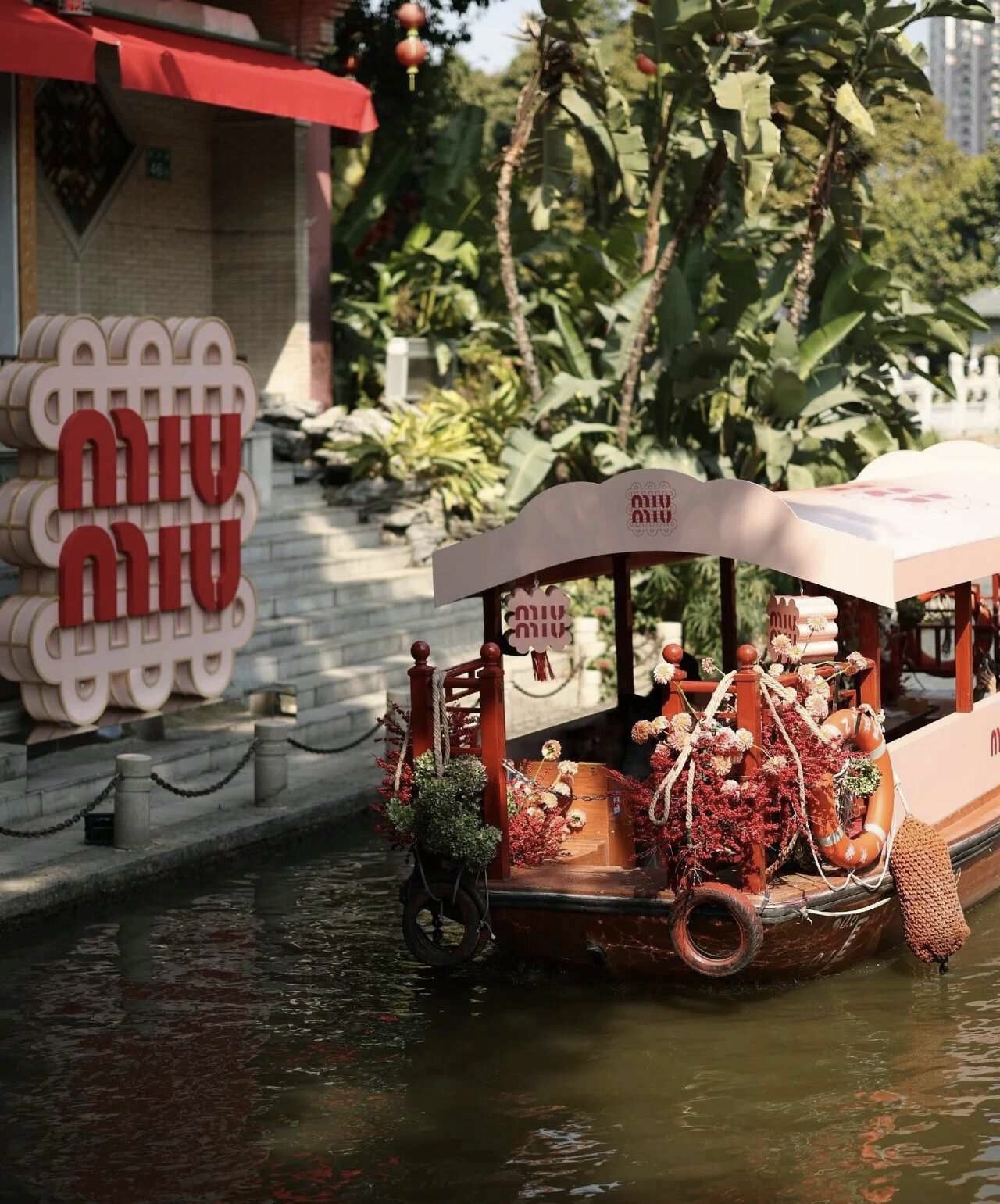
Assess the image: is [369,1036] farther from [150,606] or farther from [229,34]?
[229,34]

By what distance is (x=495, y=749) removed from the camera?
1066 cm

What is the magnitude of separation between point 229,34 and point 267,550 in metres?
6.39

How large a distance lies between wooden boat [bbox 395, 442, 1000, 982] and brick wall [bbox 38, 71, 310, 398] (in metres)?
12.9

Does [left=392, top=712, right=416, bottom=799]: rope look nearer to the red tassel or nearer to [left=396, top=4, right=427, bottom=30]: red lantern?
the red tassel

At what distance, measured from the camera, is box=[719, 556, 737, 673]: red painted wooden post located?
43.1 ft

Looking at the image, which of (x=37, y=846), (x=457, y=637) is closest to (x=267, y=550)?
(x=457, y=637)

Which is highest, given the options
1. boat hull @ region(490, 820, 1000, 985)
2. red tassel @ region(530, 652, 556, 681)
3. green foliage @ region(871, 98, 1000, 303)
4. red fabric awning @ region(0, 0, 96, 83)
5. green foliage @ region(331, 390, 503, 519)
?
green foliage @ region(871, 98, 1000, 303)

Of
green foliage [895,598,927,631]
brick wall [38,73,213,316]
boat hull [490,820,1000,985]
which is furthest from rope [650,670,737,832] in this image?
brick wall [38,73,213,316]

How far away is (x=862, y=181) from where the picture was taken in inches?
904

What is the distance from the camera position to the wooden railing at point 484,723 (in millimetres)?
10594

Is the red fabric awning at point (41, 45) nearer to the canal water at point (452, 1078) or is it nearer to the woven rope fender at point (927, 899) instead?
the canal water at point (452, 1078)

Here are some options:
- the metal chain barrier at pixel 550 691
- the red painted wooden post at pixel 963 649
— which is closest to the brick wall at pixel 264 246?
the metal chain barrier at pixel 550 691

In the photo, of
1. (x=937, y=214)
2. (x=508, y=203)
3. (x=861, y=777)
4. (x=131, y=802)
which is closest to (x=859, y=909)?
(x=861, y=777)

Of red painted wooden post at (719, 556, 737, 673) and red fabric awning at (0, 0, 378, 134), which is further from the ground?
red fabric awning at (0, 0, 378, 134)
